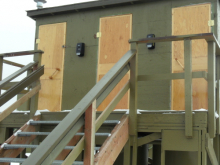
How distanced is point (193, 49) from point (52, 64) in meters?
2.76

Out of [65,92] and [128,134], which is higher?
[65,92]

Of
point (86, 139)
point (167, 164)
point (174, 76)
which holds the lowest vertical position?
point (167, 164)

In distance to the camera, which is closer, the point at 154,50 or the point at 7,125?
the point at 7,125

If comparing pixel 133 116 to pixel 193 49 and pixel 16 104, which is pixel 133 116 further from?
pixel 193 49

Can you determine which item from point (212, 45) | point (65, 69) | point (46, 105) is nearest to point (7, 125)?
point (46, 105)

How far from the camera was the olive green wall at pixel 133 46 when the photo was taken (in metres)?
5.59

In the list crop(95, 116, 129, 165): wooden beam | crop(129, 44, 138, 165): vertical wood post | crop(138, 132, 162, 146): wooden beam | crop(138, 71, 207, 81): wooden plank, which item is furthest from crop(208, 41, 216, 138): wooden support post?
→ crop(95, 116, 129, 165): wooden beam

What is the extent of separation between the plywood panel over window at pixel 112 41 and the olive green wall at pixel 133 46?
0.35ft

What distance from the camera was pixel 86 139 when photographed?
2.68 meters

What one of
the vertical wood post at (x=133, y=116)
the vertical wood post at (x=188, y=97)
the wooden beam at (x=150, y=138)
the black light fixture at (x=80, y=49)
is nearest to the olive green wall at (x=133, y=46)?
the black light fixture at (x=80, y=49)

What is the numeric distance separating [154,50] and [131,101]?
197cm

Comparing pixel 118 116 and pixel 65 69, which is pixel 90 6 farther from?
pixel 118 116

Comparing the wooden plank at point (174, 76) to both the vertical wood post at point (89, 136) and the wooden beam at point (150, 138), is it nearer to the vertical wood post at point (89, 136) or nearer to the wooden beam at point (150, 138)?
the wooden beam at point (150, 138)

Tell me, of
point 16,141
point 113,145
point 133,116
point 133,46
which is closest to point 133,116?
point 133,116
